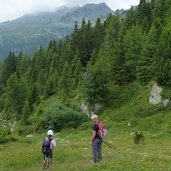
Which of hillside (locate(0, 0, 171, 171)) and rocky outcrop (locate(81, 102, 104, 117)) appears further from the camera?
rocky outcrop (locate(81, 102, 104, 117))

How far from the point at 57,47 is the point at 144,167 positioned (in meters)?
132

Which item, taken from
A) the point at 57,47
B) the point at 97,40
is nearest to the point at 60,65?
the point at 97,40

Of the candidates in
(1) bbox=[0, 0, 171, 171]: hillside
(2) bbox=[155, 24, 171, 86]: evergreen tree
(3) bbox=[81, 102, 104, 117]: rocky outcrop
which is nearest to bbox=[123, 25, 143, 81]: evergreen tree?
(1) bbox=[0, 0, 171, 171]: hillside

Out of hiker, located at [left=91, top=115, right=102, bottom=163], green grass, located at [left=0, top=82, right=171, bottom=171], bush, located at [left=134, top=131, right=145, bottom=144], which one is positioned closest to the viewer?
hiker, located at [left=91, top=115, right=102, bottom=163]

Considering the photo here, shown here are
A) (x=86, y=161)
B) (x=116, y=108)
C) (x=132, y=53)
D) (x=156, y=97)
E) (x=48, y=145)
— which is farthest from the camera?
(x=132, y=53)

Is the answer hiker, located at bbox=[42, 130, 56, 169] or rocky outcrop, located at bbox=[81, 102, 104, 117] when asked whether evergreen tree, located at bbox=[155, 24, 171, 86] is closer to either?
rocky outcrop, located at bbox=[81, 102, 104, 117]

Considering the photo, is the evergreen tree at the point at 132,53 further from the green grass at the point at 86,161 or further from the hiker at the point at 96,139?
the hiker at the point at 96,139

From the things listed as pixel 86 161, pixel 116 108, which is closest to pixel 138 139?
pixel 86 161

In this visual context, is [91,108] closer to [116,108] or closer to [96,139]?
[116,108]

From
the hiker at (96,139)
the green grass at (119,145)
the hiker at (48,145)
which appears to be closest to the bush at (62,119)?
the green grass at (119,145)

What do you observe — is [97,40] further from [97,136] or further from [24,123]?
[97,136]

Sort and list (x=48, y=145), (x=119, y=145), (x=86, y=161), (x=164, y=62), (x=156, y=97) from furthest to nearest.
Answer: (x=164, y=62), (x=156, y=97), (x=119, y=145), (x=86, y=161), (x=48, y=145)

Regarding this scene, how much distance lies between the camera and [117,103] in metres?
68.0

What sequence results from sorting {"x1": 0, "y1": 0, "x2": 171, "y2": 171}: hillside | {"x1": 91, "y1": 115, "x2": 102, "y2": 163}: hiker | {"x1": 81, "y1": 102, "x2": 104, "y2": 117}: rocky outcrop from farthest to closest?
{"x1": 81, "y1": 102, "x2": 104, "y2": 117}: rocky outcrop → {"x1": 0, "y1": 0, "x2": 171, "y2": 171}: hillside → {"x1": 91, "y1": 115, "x2": 102, "y2": 163}: hiker
